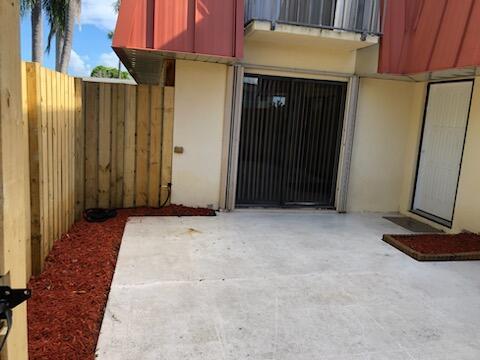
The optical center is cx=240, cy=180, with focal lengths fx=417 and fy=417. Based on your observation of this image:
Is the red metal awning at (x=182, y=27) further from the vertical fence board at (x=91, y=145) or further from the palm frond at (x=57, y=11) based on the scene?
the palm frond at (x=57, y=11)

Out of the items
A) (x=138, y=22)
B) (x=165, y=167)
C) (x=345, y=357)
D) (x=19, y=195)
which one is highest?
(x=138, y=22)

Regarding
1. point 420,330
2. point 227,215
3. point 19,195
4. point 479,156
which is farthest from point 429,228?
point 19,195

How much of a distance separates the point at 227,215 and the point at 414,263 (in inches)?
116

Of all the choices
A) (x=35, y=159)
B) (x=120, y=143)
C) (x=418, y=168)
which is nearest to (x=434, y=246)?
(x=418, y=168)

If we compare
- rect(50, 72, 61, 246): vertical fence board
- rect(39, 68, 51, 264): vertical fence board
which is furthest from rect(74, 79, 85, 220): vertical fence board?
rect(39, 68, 51, 264): vertical fence board

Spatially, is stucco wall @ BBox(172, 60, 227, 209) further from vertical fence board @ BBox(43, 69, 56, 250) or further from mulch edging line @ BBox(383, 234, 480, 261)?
mulch edging line @ BBox(383, 234, 480, 261)

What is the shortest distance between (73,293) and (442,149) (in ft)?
19.8

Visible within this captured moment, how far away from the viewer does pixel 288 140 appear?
7.27 m

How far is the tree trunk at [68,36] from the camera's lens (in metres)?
17.0

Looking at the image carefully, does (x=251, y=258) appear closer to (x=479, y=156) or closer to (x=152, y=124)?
(x=152, y=124)

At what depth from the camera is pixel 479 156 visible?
6.11m

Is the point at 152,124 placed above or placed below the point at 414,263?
above

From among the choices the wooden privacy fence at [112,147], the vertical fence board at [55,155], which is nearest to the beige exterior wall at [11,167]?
the vertical fence board at [55,155]

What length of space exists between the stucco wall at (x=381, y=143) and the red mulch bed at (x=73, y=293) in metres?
4.36
